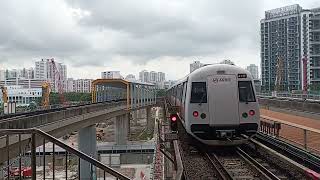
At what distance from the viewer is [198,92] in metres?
13.3

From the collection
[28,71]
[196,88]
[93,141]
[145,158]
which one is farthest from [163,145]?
[28,71]

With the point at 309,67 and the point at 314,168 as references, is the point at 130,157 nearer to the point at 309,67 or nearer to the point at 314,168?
the point at 309,67

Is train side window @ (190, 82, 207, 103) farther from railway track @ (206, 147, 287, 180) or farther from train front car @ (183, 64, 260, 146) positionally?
railway track @ (206, 147, 287, 180)

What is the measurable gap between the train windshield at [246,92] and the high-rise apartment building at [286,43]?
71317 millimetres

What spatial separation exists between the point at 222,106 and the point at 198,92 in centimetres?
96

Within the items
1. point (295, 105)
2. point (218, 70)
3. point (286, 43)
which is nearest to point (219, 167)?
point (218, 70)

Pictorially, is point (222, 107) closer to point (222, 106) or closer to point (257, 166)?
point (222, 106)

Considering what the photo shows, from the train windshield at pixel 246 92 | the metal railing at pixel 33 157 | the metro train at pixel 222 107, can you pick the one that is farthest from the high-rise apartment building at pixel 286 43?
the metal railing at pixel 33 157

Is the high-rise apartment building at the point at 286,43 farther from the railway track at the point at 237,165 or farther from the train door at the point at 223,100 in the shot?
the train door at the point at 223,100

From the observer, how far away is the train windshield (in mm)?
13102

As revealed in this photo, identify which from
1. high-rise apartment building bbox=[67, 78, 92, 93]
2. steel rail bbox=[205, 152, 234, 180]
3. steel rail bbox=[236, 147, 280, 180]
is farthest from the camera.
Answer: high-rise apartment building bbox=[67, 78, 92, 93]

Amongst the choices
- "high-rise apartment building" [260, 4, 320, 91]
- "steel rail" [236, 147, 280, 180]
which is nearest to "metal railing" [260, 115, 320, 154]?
"steel rail" [236, 147, 280, 180]

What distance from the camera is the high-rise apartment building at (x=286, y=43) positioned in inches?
3236

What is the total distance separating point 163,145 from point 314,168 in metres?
5.88
